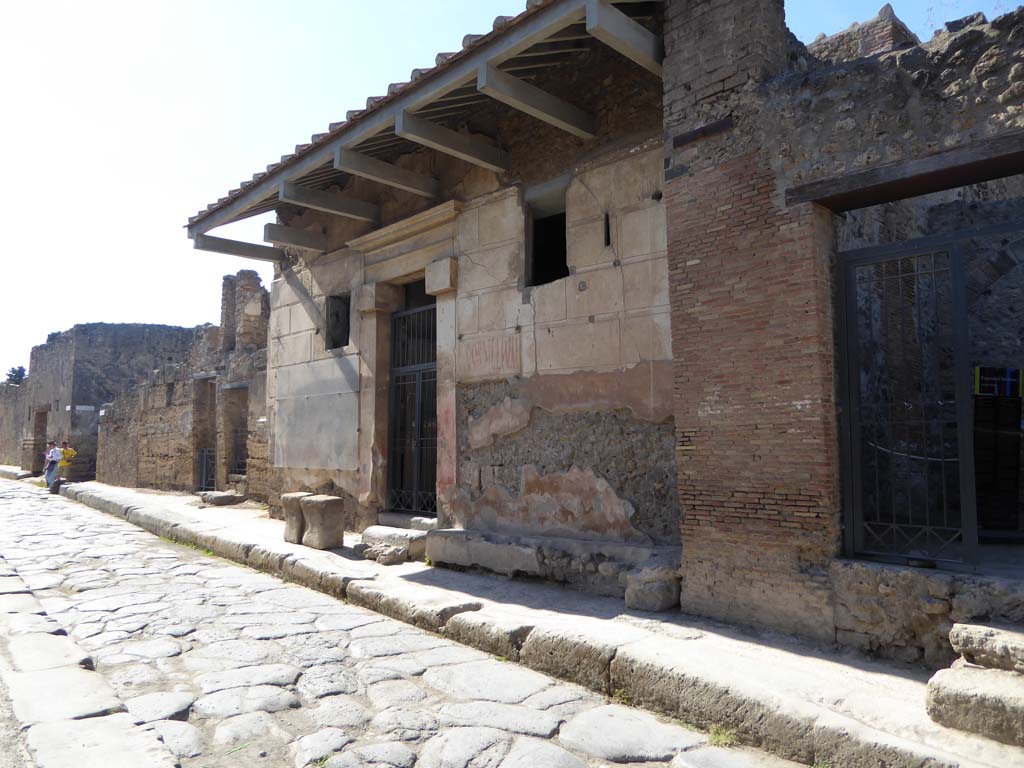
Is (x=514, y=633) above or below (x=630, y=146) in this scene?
below

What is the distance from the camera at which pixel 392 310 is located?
886cm

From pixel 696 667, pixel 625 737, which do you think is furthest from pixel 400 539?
pixel 625 737

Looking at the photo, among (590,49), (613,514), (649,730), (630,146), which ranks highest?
(590,49)

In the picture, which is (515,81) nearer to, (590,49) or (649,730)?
(590,49)

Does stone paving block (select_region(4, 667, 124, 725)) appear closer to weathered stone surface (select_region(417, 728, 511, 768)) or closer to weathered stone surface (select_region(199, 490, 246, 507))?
weathered stone surface (select_region(417, 728, 511, 768))

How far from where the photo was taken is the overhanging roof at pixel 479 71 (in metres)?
5.14

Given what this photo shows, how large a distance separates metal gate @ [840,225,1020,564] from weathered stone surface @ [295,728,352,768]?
3.04m

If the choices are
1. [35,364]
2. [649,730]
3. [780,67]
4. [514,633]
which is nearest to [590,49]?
[780,67]

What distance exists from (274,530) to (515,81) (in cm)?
619

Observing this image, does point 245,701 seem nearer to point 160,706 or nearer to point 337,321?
point 160,706

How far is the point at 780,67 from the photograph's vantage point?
4.92 metres

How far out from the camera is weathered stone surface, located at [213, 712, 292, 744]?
3.18 meters

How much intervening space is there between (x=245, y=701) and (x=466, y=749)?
4.12 feet

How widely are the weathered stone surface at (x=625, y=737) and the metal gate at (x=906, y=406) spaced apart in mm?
1766
